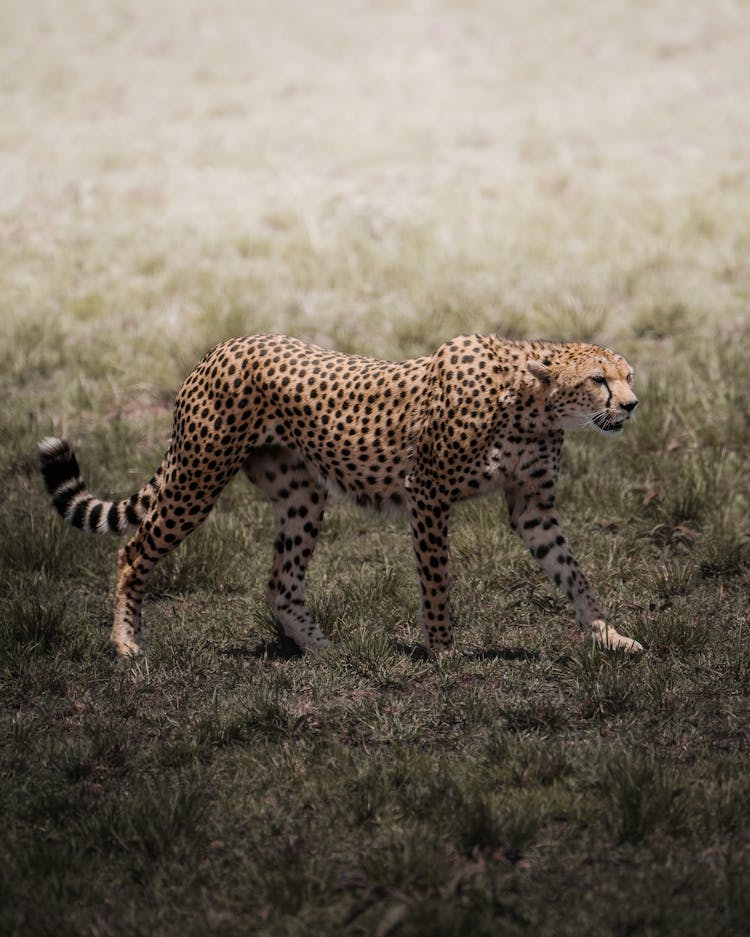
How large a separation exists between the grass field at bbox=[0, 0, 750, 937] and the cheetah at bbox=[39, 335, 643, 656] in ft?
0.85

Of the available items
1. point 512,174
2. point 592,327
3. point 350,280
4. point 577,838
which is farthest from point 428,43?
point 577,838

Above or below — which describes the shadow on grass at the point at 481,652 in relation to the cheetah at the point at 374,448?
below

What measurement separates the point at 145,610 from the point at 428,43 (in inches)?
574

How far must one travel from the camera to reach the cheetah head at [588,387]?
5402mm

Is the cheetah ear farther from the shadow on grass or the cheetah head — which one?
the shadow on grass

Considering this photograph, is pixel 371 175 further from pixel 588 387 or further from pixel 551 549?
pixel 588 387

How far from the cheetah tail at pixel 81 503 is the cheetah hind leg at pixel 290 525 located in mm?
463

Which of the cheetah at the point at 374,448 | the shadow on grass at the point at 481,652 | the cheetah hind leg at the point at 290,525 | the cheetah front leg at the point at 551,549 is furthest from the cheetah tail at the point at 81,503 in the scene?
the cheetah front leg at the point at 551,549

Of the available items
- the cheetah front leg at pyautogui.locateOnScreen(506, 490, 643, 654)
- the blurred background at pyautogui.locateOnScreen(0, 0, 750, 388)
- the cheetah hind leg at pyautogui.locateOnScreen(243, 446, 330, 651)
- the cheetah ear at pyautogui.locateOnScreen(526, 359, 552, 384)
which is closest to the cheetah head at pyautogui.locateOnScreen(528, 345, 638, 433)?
the cheetah ear at pyautogui.locateOnScreen(526, 359, 552, 384)

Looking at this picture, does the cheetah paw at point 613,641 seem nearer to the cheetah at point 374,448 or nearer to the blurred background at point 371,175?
the cheetah at point 374,448

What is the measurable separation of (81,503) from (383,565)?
1.42m

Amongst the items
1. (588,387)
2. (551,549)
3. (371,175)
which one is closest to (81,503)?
(551,549)

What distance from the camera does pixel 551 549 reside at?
227 inches

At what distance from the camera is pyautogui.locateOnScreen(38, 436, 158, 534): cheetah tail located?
19.7 feet
